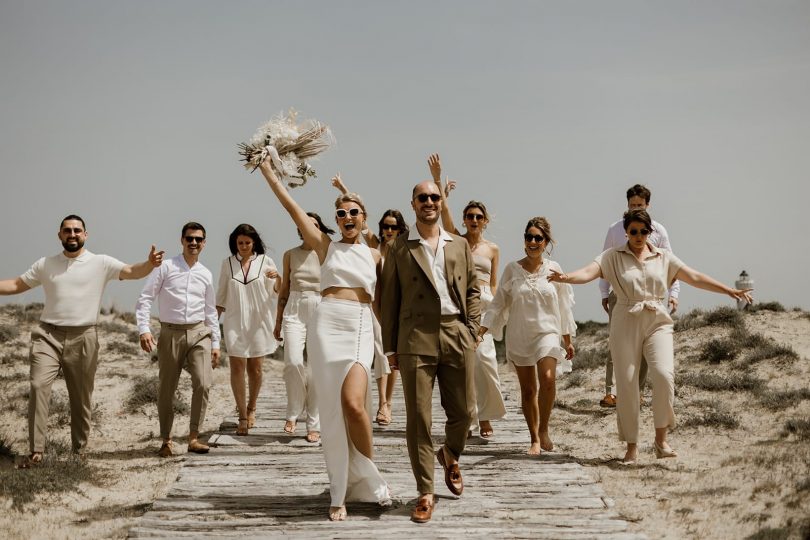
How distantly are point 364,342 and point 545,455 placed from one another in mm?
3432

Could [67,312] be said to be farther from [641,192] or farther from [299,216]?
[641,192]

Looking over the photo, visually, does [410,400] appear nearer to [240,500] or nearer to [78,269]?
[240,500]

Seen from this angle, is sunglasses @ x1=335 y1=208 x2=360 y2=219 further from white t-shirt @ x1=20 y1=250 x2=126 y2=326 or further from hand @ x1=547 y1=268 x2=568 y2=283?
white t-shirt @ x1=20 y1=250 x2=126 y2=326

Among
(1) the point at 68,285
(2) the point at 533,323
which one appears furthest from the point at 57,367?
(2) the point at 533,323

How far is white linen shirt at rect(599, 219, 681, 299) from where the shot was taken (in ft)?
36.6

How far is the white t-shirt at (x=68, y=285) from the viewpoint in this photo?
9.77m

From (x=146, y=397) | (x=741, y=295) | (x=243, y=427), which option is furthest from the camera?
(x=146, y=397)

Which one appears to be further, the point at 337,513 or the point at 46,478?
the point at 46,478

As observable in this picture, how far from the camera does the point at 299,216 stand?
7328 millimetres

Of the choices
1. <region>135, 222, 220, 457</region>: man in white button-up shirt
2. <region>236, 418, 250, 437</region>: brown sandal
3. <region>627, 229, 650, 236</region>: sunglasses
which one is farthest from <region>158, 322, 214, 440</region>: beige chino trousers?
<region>627, 229, 650, 236</region>: sunglasses

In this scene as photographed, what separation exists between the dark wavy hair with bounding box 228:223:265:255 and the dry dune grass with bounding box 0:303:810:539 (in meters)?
2.73

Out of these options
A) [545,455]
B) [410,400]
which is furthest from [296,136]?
[545,455]

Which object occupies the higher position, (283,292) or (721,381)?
(283,292)

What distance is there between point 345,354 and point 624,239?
5.85 m
